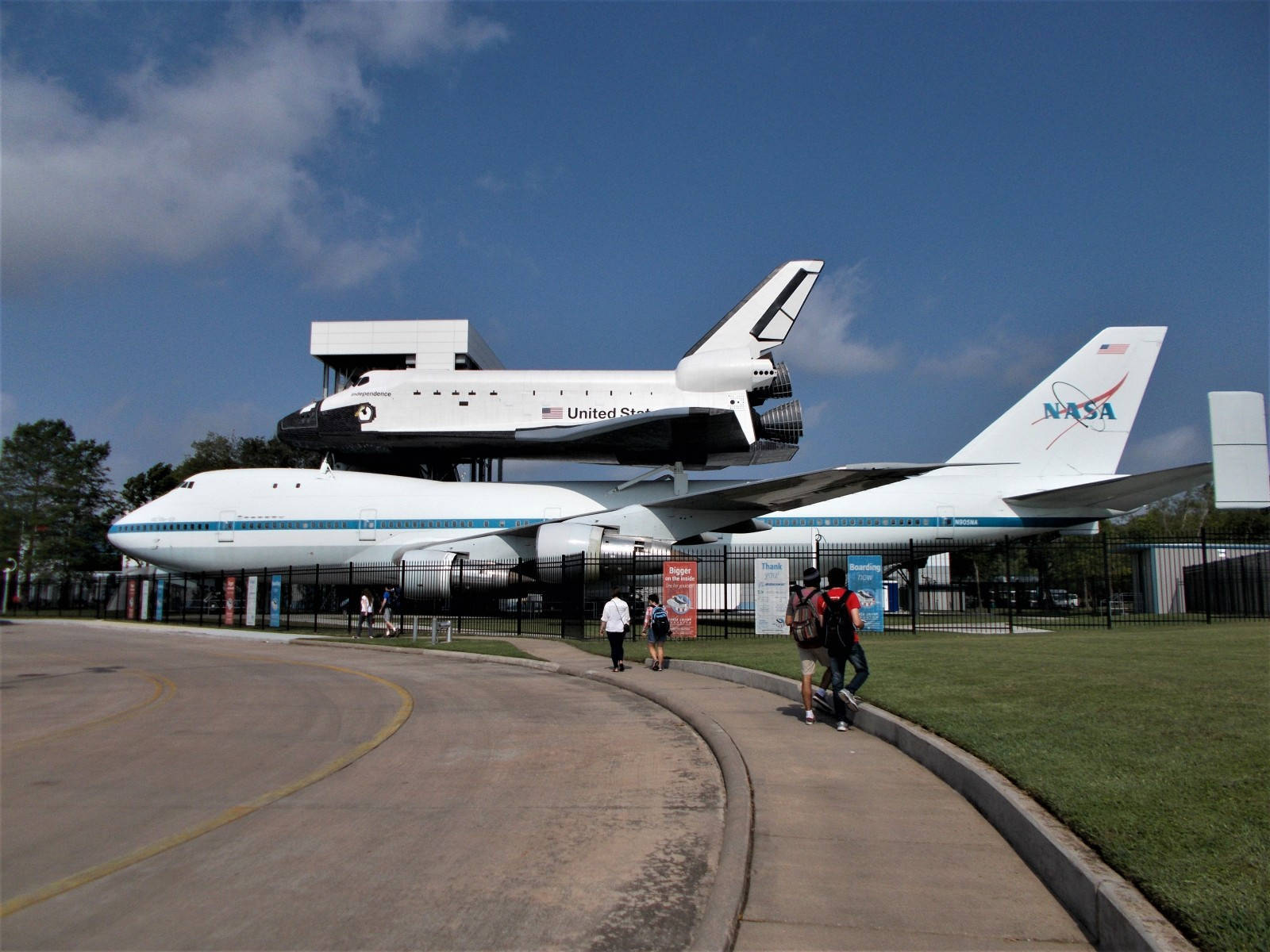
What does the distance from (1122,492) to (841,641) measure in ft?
59.5

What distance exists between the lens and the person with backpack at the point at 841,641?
848cm

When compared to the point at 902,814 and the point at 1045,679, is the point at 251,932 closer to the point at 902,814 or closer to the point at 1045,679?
the point at 902,814

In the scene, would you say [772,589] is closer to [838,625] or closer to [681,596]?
[681,596]

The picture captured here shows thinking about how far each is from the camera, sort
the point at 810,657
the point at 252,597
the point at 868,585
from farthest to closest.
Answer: the point at 252,597 → the point at 868,585 → the point at 810,657

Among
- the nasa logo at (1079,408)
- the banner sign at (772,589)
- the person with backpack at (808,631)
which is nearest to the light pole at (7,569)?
the banner sign at (772,589)

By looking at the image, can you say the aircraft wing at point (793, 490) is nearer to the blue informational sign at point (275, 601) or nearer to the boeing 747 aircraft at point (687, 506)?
the boeing 747 aircraft at point (687, 506)

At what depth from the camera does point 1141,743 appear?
6.27m

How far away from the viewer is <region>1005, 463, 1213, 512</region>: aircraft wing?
19891mm

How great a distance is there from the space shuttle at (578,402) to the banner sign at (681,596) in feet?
44.4

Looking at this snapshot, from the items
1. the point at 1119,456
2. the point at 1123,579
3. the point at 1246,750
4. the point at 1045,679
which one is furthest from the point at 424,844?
the point at 1123,579

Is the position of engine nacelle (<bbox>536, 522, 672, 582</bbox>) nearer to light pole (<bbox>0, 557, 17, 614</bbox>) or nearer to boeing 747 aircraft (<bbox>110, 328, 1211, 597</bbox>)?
boeing 747 aircraft (<bbox>110, 328, 1211, 597</bbox>)

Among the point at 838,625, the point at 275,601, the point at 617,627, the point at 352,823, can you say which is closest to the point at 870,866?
the point at 352,823

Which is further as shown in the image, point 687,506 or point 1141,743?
point 687,506

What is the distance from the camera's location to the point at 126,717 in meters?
9.41
